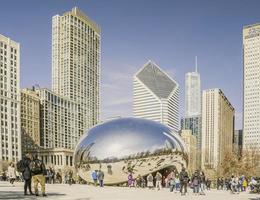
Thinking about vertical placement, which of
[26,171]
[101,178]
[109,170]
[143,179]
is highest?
[26,171]

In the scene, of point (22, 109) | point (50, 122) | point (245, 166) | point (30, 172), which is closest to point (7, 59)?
point (22, 109)

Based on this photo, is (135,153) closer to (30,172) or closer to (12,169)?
(12,169)

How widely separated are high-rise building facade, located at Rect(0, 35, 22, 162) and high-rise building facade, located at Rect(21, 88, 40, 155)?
74.8 feet

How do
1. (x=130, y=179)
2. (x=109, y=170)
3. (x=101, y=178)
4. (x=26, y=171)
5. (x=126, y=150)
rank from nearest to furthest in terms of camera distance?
(x=26, y=171), (x=101, y=178), (x=130, y=179), (x=126, y=150), (x=109, y=170)

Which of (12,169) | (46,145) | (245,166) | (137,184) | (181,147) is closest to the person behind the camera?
(12,169)

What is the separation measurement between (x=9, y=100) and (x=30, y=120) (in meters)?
33.4

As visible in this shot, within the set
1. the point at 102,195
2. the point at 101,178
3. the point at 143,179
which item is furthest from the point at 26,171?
the point at 143,179

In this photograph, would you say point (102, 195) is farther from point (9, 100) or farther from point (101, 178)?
point (9, 100)

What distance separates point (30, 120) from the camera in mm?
182750

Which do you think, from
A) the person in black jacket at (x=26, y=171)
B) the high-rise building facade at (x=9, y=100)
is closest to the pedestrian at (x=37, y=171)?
the person in black jacket at (x=26, y=171)

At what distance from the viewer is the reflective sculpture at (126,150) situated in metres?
35.4

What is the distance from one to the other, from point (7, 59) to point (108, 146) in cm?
12461

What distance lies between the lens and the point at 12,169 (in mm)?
31656

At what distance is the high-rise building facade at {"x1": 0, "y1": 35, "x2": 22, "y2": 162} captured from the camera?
146 meters
